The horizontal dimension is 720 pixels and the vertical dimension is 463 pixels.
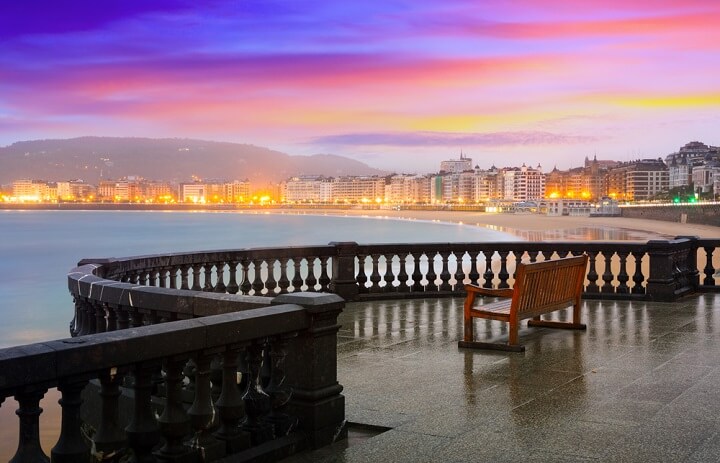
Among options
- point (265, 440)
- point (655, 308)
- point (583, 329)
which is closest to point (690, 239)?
point (655, 308)

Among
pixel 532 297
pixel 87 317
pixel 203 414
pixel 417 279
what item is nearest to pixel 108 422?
pixel 203 414

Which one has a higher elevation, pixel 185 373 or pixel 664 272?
pixel 185 373

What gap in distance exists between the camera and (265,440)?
5.78m

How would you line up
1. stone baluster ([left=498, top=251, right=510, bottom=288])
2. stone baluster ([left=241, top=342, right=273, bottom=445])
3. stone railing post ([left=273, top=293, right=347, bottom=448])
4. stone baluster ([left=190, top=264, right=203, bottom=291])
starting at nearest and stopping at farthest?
1. stone baluster ([left=241, top=342, right=273, bottom=445])
2. stone railing post ([left=273, top=293, right=347, bottom=448])
3. stone baluster ([left=190, top=264, right=203, bottom=291])
4. stone baluster ([left=498, top=251, right=510, bottom=288])

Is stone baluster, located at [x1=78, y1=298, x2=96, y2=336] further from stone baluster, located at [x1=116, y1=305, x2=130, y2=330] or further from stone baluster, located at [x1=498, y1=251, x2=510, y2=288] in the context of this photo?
stone baluster, located at [x1=498, y1=251, x2=510, y2=288]

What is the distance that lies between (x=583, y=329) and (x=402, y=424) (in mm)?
5663

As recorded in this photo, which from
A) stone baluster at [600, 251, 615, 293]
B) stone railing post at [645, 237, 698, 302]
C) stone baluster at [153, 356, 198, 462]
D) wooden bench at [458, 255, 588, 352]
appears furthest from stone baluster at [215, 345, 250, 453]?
stone baluster at [600, 251, 615, 293]

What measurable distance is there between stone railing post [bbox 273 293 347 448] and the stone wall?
130 meters

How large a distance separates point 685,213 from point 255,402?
145 metres

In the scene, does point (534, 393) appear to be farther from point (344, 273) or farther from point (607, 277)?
point (607, 277)

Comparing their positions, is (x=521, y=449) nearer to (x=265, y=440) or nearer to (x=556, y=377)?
(x=265, y=440)

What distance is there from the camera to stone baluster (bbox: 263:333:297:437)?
5906 mm

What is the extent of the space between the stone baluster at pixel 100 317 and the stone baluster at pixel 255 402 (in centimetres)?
243

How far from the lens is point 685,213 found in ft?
455
